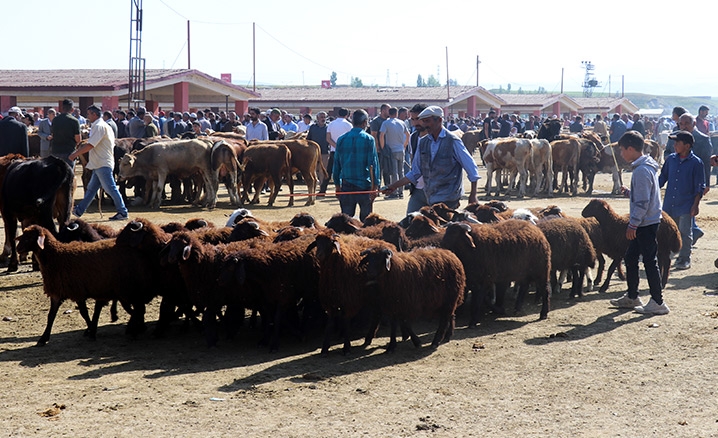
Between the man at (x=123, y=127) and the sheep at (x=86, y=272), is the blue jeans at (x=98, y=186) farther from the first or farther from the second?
the man at (x=123, y=127)

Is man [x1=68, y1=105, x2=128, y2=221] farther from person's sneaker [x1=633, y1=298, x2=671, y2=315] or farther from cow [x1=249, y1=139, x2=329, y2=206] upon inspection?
person's sneaker [x1=633, y1=298, x2=671, y2=315]

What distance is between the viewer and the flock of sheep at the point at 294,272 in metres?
7.95

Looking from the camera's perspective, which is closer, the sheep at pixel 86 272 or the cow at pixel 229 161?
the sheep at pixel 86 272

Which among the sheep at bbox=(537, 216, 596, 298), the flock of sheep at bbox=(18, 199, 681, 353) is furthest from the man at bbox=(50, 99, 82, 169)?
the sheep at bbox=(537, 216, 596, 298)

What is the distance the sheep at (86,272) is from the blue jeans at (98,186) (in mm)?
6701

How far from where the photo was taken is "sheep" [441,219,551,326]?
896cm

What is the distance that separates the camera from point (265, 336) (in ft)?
27.0

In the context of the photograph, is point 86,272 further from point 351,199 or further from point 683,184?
point 683,184

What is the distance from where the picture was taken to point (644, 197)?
9133 millimetres

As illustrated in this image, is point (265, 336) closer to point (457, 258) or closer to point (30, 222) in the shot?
point (457, 258)

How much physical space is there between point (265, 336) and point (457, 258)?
2013 mm

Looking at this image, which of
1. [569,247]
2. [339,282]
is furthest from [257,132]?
[339,282]

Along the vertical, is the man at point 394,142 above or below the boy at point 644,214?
above

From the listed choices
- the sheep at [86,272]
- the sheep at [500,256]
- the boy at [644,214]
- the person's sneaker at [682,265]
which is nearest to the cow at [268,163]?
the person's sneaker at [682,265]
